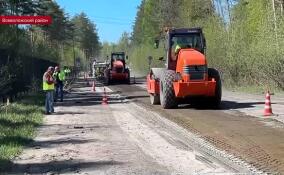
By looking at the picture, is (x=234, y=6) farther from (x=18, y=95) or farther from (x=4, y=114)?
(x=4, y=114)

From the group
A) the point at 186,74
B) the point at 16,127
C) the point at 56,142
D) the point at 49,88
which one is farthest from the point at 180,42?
the point at 56,142

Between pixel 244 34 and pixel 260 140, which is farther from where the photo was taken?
pixel 244 34

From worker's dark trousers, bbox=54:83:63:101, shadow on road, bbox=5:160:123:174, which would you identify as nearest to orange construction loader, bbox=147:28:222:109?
worker's dark trousers, bbox=54:83:63:101

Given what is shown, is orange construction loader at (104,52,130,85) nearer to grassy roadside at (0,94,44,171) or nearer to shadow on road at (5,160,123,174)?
grassy roadside at (0,94,44,171)

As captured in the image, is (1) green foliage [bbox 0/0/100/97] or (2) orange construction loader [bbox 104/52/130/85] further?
(2) orange construction loader [bbox 104/52/130/85]

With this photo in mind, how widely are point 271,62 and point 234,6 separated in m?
21.4

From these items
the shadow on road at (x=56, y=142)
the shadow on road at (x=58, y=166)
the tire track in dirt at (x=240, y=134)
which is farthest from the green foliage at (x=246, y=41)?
the shadow on road at (x=58, y=166)

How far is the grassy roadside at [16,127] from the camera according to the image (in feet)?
43.4

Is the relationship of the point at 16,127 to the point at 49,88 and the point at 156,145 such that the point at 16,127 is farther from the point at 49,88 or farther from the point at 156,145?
the point at 49,88

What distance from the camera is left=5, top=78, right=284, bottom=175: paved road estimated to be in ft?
37.2

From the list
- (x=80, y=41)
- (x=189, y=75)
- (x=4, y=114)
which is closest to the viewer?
(x=4, y=114)

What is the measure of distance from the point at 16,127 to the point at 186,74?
309 inches

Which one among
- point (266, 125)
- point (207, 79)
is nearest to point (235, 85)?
point (207, 79)

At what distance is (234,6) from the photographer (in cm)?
5512
